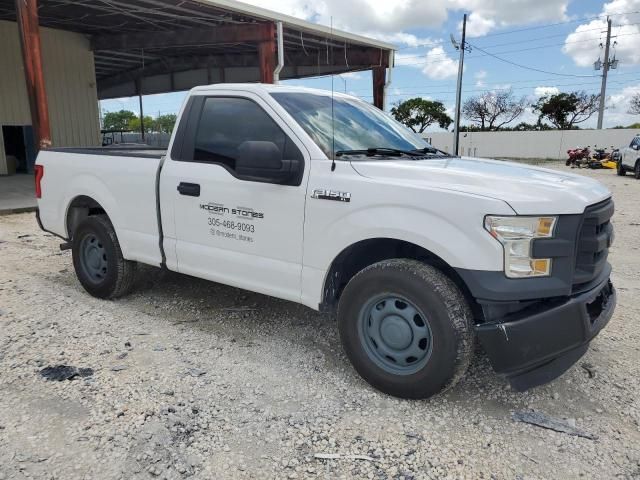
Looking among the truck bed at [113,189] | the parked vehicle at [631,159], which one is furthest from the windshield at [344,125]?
the parked vehicle at [631,159]

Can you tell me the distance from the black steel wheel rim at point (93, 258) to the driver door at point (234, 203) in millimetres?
1159

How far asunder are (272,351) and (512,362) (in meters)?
1.81

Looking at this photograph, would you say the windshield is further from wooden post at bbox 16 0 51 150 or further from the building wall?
the building wall

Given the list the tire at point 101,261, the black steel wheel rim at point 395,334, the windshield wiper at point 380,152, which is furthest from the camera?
the tire at point 101,261

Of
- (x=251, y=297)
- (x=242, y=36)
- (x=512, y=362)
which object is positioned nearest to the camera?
(x=512, y=362)

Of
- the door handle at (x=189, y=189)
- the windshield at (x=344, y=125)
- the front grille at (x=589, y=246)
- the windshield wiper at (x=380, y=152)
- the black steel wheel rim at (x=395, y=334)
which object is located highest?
the windshield at (x=344, y=125)

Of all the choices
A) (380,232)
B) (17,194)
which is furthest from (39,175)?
(17,194)

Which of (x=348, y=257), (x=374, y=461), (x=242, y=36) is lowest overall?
(x=374, y=461)

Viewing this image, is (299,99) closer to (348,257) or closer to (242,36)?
(348,257)

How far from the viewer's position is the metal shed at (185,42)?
1138 cm

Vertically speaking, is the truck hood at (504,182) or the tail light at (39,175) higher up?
the truck hood at (504,182)

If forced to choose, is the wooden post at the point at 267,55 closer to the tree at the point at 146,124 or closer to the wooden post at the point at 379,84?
the wooden post at the point at 379,84

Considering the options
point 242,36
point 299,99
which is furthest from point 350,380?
point 242,36

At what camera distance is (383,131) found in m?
4.04
